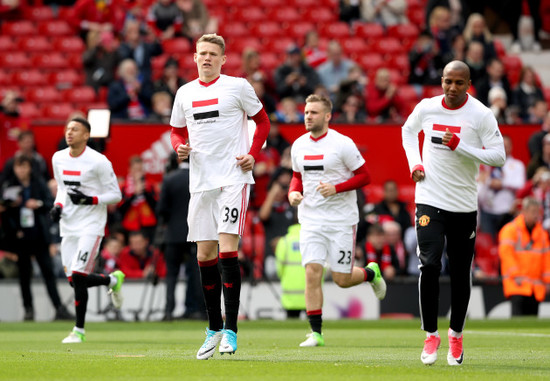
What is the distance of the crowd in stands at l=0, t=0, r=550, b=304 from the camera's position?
17719mm

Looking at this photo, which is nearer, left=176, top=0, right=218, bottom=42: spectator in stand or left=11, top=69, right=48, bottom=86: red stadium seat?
left=11, top=69, right=48, bottom=86: red stadium seat

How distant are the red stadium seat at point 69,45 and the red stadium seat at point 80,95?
6.19ft

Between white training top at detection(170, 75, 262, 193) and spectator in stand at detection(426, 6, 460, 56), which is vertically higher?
spectator in stand at detection(426, 6, 460, 56)

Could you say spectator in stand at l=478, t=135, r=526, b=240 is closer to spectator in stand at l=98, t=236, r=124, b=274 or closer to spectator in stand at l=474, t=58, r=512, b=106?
spectator in stand at l=474, t=58, r=512, b=106

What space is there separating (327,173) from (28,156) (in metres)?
6.89

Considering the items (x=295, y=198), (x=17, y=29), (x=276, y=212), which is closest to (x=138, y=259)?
(x=276, y=212)

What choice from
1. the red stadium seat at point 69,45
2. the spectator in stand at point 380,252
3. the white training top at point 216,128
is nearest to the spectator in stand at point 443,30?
the spectator in stand at point 380,252

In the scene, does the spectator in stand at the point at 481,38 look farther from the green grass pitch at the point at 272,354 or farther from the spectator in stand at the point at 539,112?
the green grass pitch at the point at 272,354

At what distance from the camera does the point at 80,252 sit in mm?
12211

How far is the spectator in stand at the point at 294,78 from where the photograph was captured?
66.5ft

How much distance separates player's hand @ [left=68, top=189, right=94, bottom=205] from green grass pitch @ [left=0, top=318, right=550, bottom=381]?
151cm

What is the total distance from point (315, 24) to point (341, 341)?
45.6ft

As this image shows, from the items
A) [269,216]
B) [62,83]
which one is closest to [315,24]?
[62,83]

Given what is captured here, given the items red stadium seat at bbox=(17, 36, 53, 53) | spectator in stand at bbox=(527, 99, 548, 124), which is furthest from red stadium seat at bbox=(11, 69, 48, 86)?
spectator in stand at bbox=(527, 99, 548, 124)
